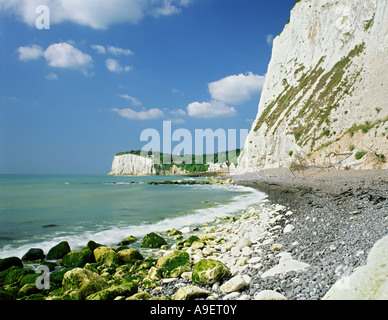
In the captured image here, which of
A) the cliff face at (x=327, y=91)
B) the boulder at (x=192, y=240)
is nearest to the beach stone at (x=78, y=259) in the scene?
the boulder at (x=192, y=240)

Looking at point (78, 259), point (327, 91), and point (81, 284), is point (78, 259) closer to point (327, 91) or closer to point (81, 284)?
point (81, 284)

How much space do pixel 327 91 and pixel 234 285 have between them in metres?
43.4

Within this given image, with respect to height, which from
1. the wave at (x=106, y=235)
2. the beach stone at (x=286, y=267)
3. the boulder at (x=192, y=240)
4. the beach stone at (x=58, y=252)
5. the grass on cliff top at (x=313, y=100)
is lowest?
the wave at (x=106, y=235)

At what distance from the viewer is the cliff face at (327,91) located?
26266 millimetres

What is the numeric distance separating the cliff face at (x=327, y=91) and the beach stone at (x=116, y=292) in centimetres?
2386

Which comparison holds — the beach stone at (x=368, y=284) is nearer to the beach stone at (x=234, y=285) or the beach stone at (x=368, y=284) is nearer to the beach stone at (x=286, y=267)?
the beach stone at (x=286, y=267)

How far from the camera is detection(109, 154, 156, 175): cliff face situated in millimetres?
136250

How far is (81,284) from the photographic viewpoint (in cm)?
404

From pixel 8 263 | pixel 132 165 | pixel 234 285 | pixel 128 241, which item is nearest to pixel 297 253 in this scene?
pixel 234 285

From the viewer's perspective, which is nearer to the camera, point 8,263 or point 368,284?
point 368,284

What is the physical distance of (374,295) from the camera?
2.42 meters

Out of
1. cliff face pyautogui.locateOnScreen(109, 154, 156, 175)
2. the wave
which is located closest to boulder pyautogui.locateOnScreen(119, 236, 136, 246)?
the wave

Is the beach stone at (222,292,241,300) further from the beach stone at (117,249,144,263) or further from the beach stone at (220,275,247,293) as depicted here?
the beach stone at (117,249,144,263)
